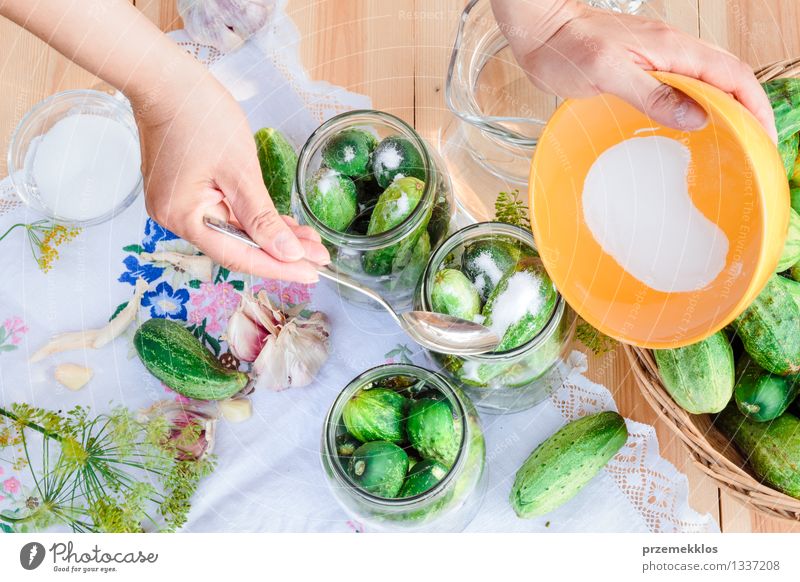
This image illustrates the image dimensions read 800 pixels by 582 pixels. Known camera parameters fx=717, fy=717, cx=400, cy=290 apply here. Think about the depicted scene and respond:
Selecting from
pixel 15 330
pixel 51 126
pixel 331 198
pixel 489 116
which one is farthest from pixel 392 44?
pixel 15 330

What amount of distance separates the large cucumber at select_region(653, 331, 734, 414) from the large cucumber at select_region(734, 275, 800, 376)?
2cm

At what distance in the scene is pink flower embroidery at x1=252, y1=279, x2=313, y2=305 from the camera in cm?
64

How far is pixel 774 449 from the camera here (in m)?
0.54

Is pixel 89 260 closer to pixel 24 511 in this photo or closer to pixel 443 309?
pixel 24 511

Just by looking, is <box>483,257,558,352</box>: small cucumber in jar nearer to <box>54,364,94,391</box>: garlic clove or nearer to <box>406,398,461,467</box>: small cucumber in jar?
<box>406,398,461,467</box>: small cucumber in jar

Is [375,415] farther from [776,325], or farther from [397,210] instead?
[776,325]

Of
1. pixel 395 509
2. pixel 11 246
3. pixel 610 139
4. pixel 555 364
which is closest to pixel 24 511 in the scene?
pixel 11 246

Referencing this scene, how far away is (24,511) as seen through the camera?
2.09 feet

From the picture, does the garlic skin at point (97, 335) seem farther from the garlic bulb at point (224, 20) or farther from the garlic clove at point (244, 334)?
the garlic bulb at point (224, 20)

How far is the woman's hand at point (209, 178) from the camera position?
0.52 metres

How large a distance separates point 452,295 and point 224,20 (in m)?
0.35

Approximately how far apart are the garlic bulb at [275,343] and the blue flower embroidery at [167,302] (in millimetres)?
59
